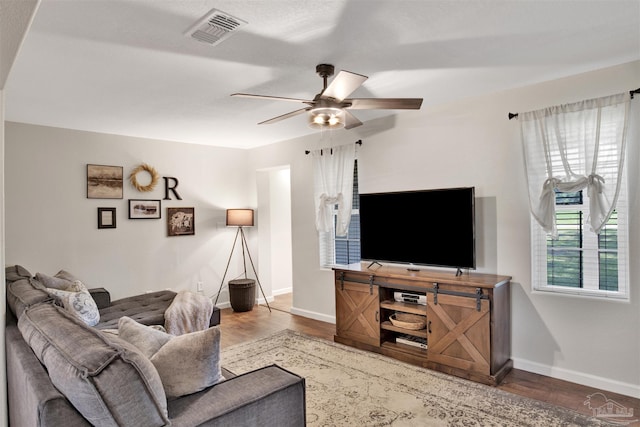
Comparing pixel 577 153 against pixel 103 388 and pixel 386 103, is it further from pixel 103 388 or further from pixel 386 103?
pixel 103 388

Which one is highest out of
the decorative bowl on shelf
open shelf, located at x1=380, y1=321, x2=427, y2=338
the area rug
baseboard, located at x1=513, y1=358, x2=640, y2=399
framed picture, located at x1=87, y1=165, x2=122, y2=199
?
framed picture, located at x1=87, y1=165, x2=122, y2=199

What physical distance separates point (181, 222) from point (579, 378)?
486 cm

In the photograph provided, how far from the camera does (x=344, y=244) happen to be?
5051 millimetres

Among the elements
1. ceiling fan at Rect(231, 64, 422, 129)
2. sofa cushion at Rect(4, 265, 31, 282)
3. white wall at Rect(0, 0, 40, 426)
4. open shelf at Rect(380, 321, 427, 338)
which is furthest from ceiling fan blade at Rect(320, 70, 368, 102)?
sofa cushion at Rect(4, 265, 31, 282)

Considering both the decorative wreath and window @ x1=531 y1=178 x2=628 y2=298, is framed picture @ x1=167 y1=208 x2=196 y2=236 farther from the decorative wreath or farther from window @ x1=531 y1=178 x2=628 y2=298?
window @ x1=531 y1=178 x2=628 y2=298

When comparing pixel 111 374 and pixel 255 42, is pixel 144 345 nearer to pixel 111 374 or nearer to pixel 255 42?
pixel 111 374

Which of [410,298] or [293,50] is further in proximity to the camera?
[410,298]

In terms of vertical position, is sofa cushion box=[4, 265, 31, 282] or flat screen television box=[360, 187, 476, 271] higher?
flat screen television box=[360, 187, 476, 271]

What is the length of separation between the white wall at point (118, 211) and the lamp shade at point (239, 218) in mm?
284

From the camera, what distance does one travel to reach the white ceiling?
206 cm

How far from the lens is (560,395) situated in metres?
Answer: 2.92

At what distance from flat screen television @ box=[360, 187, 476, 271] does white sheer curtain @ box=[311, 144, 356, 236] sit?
1.45 ft

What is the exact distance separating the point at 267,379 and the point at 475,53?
96.6 inches

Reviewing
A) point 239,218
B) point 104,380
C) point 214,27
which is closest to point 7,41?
point 214,27
